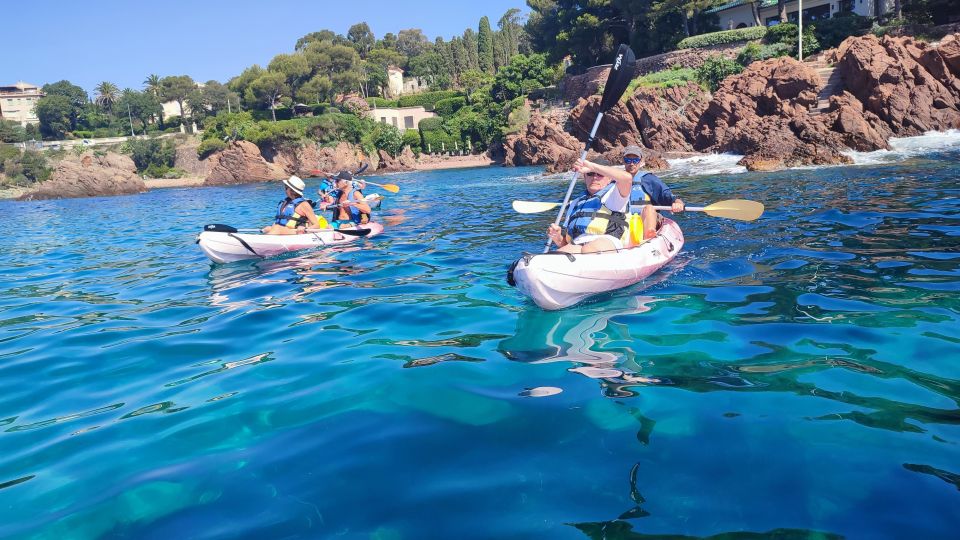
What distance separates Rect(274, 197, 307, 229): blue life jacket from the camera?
1073 cm

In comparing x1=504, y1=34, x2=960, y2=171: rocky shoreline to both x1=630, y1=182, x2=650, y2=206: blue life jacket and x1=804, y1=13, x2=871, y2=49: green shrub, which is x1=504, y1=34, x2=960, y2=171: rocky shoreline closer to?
x1=804, y1=13, x2=871, y2=49: green shrub

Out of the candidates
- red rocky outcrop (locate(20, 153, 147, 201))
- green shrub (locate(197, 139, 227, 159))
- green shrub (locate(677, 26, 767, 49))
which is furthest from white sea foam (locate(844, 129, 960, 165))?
green shrub (locate(197, 139, 227, 159))

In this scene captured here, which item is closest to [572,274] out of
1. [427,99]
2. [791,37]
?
[791,37]

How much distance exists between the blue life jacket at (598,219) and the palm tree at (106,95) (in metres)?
99.8

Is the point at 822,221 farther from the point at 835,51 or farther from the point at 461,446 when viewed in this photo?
the point at 835,51

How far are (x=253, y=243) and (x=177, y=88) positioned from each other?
278 feet

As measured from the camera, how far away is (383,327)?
6.04 m

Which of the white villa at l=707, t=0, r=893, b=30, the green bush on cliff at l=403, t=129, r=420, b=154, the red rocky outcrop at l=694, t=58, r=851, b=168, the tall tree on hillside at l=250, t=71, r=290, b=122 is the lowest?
the red rocky outcrop at l=694, t=58, r=851, b=168

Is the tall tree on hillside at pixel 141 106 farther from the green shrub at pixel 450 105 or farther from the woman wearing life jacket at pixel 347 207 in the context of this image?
the woman wearing life jacket at pixel 347 207

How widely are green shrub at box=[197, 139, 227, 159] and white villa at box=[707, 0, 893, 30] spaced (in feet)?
140

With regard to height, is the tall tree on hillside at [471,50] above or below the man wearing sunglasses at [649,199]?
above

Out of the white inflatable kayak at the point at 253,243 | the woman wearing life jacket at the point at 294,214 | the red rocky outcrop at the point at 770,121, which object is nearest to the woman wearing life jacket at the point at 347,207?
the woman wearing life jacket at the point at 294,214

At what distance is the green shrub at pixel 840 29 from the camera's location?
32.5 m

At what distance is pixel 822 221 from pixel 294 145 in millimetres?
48566
